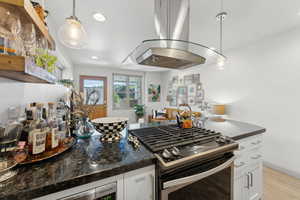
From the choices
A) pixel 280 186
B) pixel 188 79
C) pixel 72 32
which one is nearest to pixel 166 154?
pixel 72 32

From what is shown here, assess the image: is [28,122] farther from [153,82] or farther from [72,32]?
[153,82]

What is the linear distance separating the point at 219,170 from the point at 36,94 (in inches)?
65.5

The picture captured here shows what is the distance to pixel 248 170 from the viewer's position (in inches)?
46.3

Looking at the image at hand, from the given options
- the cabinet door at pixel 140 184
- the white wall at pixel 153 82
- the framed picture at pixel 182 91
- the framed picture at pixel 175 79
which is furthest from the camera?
the white wall at pixel 153 82

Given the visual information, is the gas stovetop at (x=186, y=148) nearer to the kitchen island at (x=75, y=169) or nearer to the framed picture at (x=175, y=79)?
the kitchen island at (x=75, y=169)

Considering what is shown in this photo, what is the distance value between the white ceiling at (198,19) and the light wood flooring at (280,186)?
2.43 m

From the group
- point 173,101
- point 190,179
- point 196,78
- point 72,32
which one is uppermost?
point 196,78

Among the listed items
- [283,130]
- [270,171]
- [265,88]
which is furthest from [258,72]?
[270,171]

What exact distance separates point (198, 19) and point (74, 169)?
85.1 inches

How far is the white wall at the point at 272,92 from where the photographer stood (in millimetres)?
1903

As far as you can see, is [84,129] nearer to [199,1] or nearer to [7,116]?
[7,116]

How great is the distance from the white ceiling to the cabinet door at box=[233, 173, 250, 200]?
1930 millimetres

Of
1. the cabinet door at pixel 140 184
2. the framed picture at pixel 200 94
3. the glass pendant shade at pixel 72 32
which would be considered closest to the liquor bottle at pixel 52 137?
the cabinet door at pixel 140 184

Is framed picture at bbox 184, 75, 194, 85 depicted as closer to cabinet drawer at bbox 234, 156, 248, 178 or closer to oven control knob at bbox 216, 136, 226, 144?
cabinet drawer at bbox 234, 156, 248, 178
